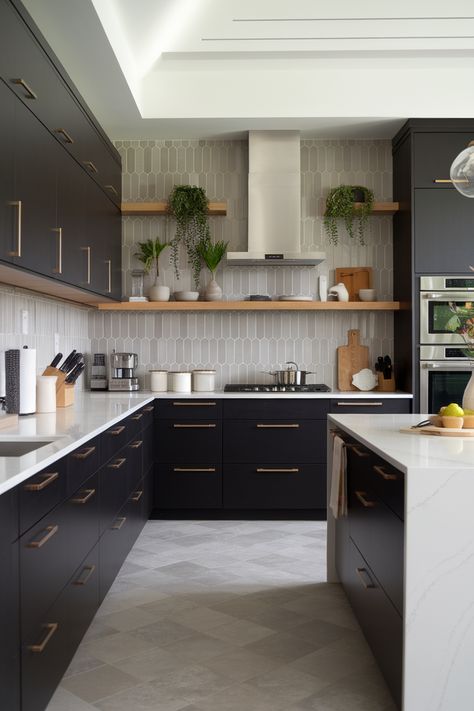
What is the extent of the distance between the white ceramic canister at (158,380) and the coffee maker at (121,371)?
0.16 m

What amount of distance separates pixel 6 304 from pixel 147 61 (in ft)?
6.85

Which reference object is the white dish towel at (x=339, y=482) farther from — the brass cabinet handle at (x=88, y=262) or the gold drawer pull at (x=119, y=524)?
the brass cabinet handle at (x=88, y=262)

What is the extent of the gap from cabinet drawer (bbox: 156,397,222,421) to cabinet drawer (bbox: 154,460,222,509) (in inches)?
12.6

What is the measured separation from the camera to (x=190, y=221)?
559 centimetres

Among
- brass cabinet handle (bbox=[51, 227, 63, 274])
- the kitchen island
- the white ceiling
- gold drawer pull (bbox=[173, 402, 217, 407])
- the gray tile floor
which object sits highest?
the white ceiling

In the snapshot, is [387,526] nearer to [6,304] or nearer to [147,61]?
[6,304]

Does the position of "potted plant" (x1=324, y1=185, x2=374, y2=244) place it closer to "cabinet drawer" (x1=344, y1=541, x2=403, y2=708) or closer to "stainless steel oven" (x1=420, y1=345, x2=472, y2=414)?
"stainless steel oven" (x1=420, y1=345, x2=472, y2=414)

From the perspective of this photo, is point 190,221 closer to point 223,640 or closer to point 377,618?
point 223,640

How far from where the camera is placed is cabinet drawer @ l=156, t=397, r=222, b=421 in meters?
4.98

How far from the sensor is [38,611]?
82.4 inches

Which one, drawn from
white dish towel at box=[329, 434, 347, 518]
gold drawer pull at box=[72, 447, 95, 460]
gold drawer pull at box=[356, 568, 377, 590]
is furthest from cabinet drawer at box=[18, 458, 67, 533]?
white dish towel at box=[329, 434, 347, 518]

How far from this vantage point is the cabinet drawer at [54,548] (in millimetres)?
1975

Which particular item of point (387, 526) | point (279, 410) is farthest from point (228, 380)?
point (387, 526)

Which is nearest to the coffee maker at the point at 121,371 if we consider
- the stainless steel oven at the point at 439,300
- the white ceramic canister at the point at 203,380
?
the white ceramic canister at the point at 203,380
